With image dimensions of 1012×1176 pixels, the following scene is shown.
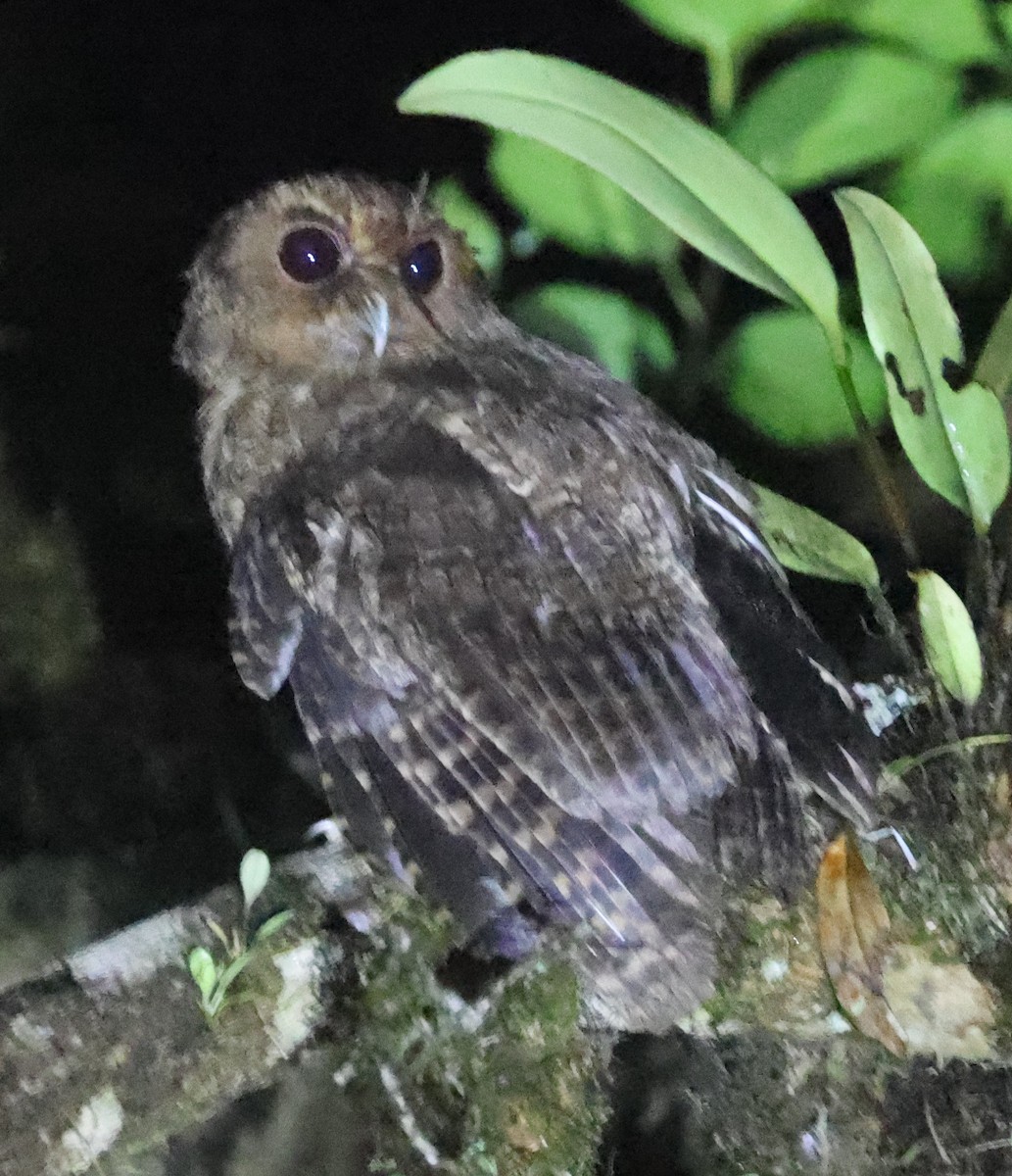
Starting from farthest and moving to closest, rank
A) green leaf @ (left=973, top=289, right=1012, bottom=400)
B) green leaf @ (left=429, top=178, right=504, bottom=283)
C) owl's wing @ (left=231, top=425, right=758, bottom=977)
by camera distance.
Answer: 1. green leaf @ (left=429, top=178, right=504, bottom=283)
2. green leaf @ (left=973, top=289, right=1012, bottom=400)
3. owl's wing @ (left=231, top=425, right=758, bottom=977)

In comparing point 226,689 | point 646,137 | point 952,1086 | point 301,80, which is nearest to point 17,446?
point 226,689

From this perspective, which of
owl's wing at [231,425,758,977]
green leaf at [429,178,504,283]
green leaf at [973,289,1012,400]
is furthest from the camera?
green leaf at [429,178,504,283]

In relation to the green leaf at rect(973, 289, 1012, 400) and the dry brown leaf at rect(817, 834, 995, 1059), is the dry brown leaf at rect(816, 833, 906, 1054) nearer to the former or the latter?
the dry brown leaf at rect(817, 834, 995, 1059)

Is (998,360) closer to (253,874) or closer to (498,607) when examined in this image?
(498,607)

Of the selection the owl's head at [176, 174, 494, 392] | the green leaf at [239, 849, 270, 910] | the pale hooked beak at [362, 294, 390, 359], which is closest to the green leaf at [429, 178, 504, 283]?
the owl's head at [176, 174, 494, 392]

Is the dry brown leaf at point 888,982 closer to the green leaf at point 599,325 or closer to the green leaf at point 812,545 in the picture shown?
the green leaf at point 812,545

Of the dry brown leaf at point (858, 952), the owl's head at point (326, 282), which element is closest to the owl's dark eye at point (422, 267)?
the owl's head at point (326, 282)
